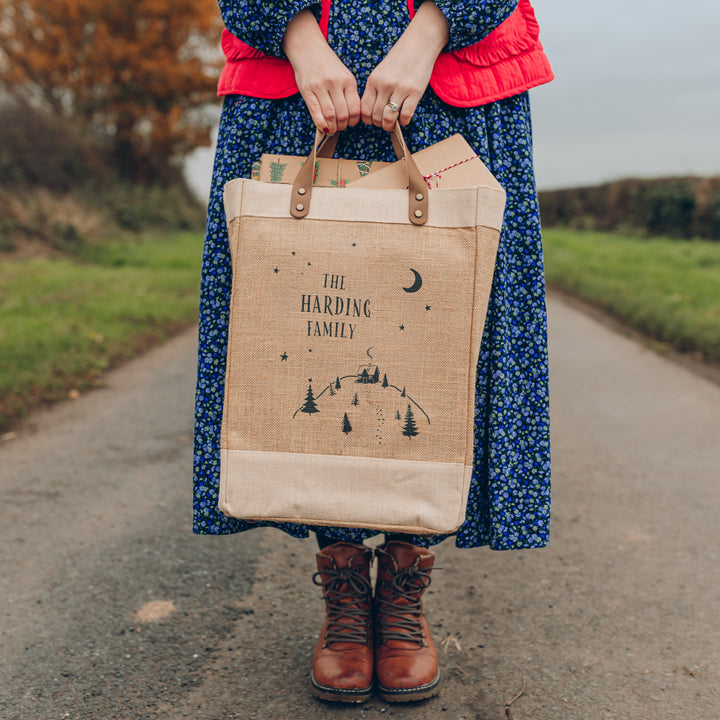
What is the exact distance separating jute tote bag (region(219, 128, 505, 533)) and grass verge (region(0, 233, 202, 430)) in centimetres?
265

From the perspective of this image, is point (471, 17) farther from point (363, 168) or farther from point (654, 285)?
point (654, 285)

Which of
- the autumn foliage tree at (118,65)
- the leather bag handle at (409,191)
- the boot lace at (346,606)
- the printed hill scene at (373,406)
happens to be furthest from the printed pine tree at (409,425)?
the autumn foliage tree at (118,65)

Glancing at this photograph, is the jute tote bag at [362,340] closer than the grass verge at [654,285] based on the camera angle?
Yes

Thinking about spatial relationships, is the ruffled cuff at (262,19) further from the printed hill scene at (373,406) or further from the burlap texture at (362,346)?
the printed hill scene at (373,406)

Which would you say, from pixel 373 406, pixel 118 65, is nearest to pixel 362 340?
pixel 373 406

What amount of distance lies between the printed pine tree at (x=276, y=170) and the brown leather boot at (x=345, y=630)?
790mm

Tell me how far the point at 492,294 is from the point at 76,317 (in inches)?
186

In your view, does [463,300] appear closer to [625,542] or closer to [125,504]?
[625,542]

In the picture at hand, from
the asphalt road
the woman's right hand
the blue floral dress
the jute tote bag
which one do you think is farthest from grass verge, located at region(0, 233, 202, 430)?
the woman's right hand

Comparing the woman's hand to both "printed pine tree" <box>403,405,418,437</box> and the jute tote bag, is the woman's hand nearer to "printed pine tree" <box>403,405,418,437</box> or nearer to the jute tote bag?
the jute tote bag

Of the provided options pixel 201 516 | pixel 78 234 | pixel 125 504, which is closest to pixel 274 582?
pixel 201 516

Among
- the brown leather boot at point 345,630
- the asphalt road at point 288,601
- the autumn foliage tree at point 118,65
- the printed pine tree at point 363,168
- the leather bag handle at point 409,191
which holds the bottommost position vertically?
the asphalt road at point 288,601

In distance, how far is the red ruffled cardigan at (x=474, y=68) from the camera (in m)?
1.45

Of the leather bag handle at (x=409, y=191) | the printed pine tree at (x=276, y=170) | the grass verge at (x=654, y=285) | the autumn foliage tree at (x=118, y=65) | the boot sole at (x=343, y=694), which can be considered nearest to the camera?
the leather bag handle at (x=409, y=191)
